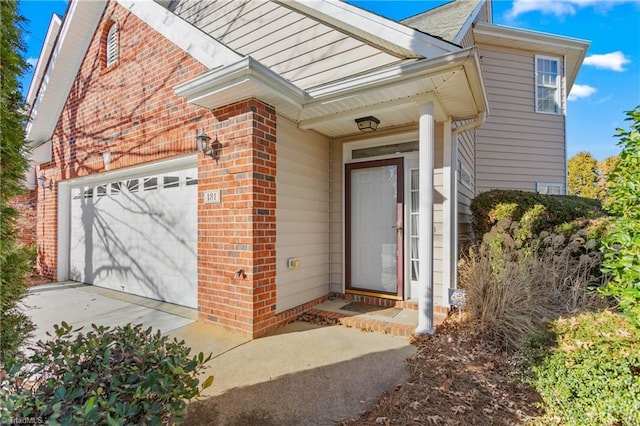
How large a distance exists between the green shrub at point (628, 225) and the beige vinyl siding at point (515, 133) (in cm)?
583

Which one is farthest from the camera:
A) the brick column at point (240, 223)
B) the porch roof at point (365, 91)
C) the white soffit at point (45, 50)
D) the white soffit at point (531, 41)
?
the white soffit at point (45, 50)

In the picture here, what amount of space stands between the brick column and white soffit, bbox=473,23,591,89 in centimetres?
704

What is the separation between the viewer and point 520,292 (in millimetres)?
3461

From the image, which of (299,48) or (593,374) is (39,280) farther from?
(593,374)

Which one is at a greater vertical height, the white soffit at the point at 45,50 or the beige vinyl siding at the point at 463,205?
the white soffit at the point at 45,50

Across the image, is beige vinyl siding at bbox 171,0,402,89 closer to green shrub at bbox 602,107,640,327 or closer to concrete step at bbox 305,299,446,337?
green shrub at bbox 602,107,640,327

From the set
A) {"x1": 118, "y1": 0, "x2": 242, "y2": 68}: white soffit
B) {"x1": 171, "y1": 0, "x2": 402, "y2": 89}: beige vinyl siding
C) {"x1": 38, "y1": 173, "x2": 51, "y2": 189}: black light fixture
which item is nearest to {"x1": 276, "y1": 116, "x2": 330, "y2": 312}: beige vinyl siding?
{"x1": 171, "y1": 0, "x2": 402, "y2": 89}: beige vinyl siding

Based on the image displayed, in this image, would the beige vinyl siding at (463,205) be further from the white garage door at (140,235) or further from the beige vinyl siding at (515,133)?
the white garage door at (140,235)

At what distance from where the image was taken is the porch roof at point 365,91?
3236 millimetres

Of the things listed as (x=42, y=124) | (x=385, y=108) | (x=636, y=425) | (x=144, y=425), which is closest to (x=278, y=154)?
(x=385, y=108)

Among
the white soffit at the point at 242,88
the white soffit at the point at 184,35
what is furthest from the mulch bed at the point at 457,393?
the white soffit at the point at 184,35

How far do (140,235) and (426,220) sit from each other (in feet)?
16.3

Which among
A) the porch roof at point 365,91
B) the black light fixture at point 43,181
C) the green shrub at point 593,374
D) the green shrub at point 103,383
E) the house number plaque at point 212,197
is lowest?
the green shrub at point 593,374

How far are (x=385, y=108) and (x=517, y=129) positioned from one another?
652cm
